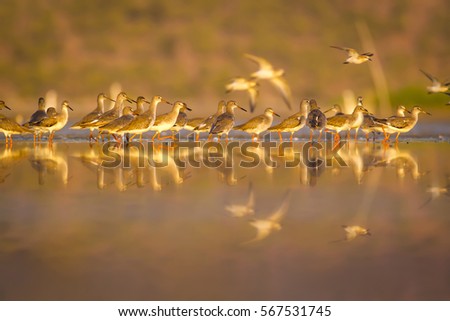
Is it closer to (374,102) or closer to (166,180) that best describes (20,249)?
(166,180)

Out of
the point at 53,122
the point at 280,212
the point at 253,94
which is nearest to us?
the point at 280,212

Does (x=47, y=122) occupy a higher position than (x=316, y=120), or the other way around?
(x=47, y=122)

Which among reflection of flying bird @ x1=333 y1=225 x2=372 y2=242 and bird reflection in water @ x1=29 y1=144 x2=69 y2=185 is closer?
reflection of flying bird @ x1=333 y1=225 x2=372 y2=242

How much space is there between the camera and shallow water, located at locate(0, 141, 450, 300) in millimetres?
5363

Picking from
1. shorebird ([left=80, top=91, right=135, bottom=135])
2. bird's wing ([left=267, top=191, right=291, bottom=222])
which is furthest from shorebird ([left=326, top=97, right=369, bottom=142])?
bird's wing ([left=267, top=191, right=291, bottom=222])

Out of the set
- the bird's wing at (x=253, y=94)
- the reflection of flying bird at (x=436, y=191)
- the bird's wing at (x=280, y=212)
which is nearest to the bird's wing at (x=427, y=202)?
the reflection of flying bird at (x=436, y=191)

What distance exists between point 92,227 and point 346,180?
4.10 m

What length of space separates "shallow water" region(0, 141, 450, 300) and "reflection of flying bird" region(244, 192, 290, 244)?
0.08 ft

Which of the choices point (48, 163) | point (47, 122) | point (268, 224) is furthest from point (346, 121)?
point (268, 224)

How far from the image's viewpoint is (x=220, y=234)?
6.83 meters

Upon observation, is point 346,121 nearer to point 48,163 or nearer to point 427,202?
point 48,163

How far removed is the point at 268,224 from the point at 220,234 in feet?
1.86

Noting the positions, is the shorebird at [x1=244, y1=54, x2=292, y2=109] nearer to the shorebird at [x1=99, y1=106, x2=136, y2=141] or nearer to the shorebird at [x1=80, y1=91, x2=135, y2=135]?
the shorebird at [x1=80, y1=91, x2=135, y2=135]

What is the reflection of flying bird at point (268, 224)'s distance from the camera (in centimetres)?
675
